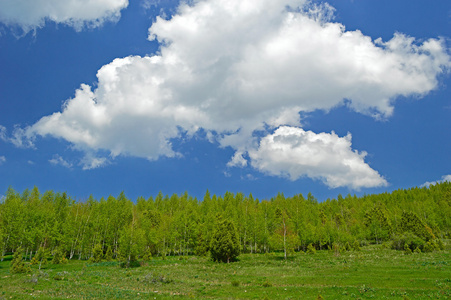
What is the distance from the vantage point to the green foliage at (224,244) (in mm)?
59688

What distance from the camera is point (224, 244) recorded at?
59562 millimetres

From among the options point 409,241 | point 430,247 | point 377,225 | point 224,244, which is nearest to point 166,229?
point 224,244

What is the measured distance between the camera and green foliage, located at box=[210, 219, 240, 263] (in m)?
59.7

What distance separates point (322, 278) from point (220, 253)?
30.5 m

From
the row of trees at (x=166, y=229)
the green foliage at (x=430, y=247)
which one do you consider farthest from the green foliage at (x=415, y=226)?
the green foliage at (x=430, y=247)

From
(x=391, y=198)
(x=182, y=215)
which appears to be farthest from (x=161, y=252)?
(x=391, y=198)

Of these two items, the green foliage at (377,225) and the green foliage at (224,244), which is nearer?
the green foliage at (224,244)

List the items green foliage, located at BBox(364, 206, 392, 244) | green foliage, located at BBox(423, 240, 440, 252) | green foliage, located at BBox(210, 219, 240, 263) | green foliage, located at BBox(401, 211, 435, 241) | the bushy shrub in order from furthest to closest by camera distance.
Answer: green foliage, located at BBox(364, 206, 392, 244) → green foliage, located at BBox(401, 211, 435, 241) → the bushy shrub → green foliage, located at BBox(423, 240, 440, 252) → green foliage, located at BBox(210, 219, 240, 263)

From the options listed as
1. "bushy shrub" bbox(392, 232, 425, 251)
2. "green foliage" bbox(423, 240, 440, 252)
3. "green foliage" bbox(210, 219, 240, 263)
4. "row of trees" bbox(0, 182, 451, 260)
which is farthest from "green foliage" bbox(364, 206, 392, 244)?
"green foliage" bbox(210, 219, 240, 263)

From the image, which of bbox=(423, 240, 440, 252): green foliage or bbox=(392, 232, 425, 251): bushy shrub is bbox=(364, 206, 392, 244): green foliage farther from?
bbox=(423, 240, 440, 252): green foliage

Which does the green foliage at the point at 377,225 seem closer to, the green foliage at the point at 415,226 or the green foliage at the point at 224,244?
the green foliage at the point at 415,226

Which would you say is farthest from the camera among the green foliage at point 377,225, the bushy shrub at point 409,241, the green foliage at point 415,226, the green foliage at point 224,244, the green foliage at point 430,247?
the green foliage at point 377,225

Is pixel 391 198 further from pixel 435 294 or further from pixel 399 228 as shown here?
pixel 435 294

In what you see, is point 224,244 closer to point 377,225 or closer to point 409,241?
point 409,241
